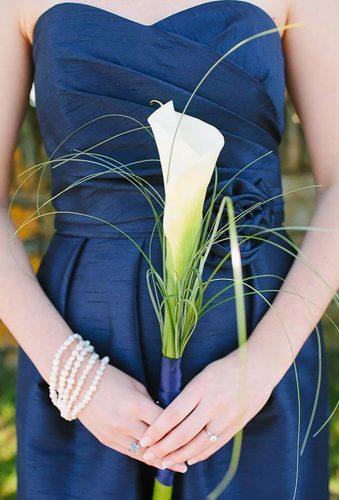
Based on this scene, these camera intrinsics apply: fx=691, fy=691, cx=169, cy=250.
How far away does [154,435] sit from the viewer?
3.72ft

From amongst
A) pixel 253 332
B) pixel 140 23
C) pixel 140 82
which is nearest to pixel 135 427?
pixel 253 332

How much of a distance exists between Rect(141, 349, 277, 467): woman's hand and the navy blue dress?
0.42 feet

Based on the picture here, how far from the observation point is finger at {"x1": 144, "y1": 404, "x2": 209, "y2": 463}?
3.70 ft

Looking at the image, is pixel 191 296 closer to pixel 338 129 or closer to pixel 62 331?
pixel 62 331

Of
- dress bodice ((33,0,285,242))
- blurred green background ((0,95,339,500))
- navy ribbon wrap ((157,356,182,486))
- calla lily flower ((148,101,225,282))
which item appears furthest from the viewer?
blurred green background ((0,95,339,500))

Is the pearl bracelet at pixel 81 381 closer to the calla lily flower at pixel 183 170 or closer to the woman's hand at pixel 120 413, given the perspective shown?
the woman's hand at pixel 120 413

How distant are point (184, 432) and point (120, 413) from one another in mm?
113

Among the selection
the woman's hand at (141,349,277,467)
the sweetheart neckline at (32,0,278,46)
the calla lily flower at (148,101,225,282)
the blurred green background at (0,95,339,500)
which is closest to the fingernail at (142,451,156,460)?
the woman's hand at (141,349,277,467)

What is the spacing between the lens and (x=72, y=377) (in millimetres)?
1199

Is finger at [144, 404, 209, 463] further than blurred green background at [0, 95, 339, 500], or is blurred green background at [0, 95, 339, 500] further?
blurred green background at [0, 95, 339, 500]

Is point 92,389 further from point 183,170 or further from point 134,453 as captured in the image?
point 183,170

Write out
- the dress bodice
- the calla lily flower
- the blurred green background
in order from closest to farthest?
1. the calla lily flower
2. the dress bodice
3. the blurred green background

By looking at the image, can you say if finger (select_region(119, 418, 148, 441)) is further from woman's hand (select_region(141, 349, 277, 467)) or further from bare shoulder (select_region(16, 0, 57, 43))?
bare shoulder (select_region(16, 0, 57, 43))

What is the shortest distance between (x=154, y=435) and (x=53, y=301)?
14.9 inches
